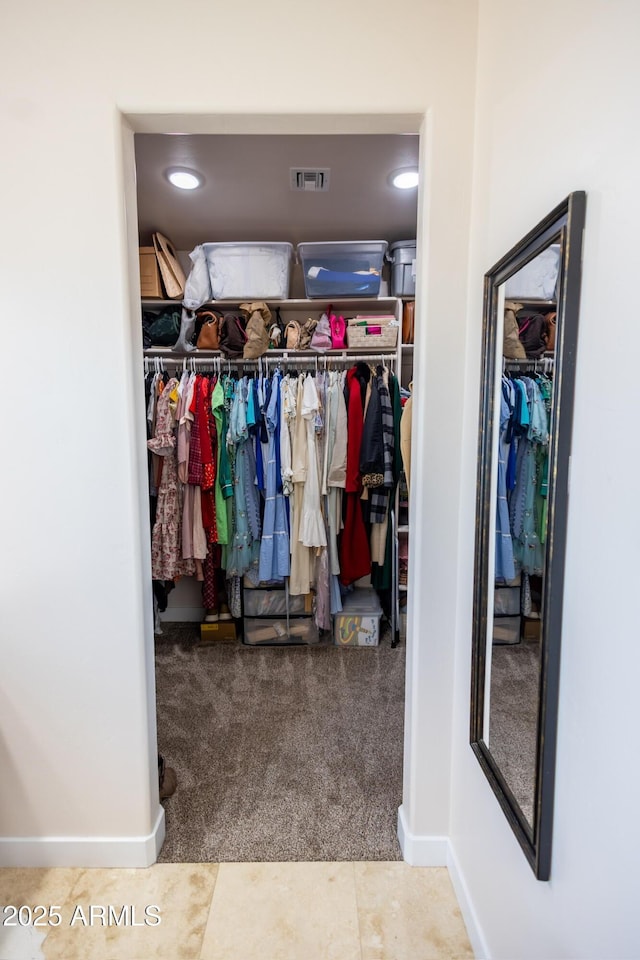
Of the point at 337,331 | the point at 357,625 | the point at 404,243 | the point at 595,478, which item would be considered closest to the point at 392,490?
A: the point at 357,625

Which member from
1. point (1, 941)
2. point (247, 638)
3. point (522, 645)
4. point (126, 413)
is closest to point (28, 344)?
point (126, 413)

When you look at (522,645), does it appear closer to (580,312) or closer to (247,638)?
(580,312)

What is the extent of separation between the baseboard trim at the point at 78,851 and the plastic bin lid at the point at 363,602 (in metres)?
1.62

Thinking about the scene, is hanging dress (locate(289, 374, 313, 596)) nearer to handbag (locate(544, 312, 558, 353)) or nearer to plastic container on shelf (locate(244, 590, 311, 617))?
plastic container on shelf (locate(244, 590, 311, 617))

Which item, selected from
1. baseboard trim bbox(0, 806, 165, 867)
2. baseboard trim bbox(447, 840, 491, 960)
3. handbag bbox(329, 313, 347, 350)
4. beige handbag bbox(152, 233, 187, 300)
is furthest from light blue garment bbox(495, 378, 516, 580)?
beige handbag bbox(152, 233, 187, 300)

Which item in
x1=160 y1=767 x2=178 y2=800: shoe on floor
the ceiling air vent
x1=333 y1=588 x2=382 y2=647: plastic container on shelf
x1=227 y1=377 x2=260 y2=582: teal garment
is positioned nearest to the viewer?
x1=160 y1=767 x2=178 y2=800: shoe on floor

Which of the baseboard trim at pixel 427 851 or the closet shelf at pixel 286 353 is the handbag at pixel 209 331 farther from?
the baseboard trim at pixel 427 851

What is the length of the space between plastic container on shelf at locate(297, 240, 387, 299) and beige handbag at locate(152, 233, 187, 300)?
73 centimetres

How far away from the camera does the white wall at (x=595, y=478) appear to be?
0.64m

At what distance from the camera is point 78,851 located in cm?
147

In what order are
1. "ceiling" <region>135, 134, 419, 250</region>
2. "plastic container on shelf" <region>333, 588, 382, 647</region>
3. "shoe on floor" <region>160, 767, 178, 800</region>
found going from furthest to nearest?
"plastic container on shelf" <region>333, 588, 382, 647</region>
"ceiling" <region>135, 134, 419, 250</region>
"shoe on floor" <region>160, 767, 178, 800</region>

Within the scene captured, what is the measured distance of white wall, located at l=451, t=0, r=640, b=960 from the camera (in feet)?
2.11

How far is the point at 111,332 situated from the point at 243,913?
1.73 metres

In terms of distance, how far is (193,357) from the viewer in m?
2.81
